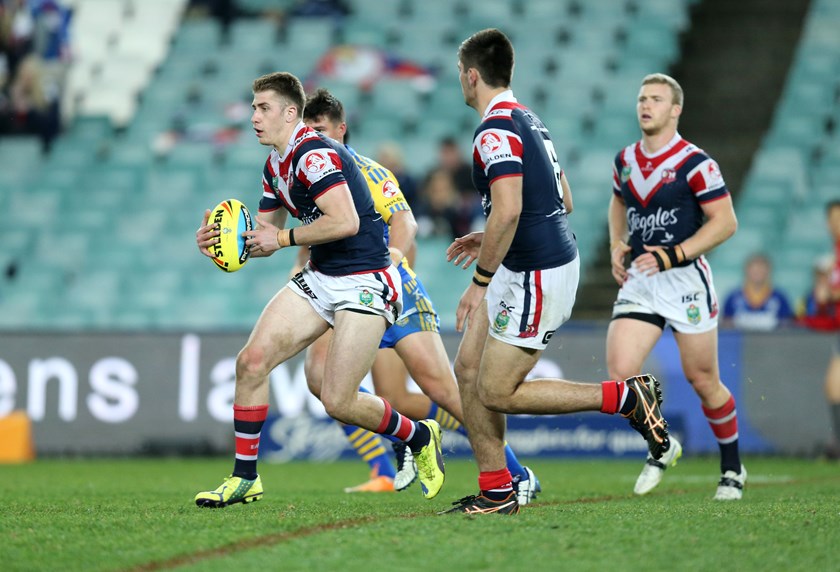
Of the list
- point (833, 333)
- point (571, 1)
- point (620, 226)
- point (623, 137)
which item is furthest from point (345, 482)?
point (571, 1)

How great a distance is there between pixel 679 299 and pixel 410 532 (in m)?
2.89

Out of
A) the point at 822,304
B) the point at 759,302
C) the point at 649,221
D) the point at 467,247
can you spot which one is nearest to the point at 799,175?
the point at 759,302

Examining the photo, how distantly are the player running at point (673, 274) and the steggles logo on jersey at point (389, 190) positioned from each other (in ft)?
4.74

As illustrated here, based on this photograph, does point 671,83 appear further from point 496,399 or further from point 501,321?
point 496,399

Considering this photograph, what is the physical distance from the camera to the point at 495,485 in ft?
19.9

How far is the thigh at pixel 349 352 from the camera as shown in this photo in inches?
250

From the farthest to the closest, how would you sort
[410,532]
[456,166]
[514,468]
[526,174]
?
[456,166], [514,468], [526,174], [410,532]

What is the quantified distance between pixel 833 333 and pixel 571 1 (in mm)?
8833

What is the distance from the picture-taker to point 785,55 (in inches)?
736

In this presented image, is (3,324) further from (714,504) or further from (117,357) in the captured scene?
(714,504)

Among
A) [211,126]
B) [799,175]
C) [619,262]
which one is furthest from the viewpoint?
[211,126]

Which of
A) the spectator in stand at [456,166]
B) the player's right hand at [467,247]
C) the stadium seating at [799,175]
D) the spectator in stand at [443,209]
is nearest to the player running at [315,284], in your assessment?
the player's right hand at [467,247]

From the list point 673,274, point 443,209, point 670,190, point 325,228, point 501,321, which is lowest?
point 443,209

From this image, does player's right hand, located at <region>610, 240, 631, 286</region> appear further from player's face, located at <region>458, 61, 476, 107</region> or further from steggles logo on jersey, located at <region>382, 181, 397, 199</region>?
player's face, located at <region>458, 61, 476, 107</region>
